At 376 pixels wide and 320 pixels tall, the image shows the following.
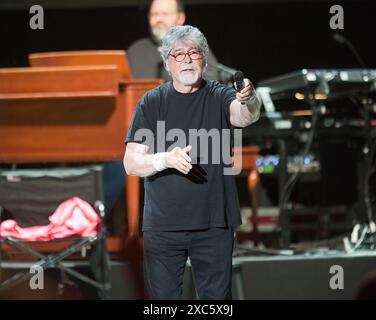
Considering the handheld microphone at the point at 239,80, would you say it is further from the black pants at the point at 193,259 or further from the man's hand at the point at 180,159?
the black pants at the point at 193,259

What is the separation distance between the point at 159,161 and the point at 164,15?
5.58 feet

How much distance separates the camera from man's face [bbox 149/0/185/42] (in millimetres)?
3742

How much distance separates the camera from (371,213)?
14.7 ft

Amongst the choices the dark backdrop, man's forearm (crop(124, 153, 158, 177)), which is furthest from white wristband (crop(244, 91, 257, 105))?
the dark backdrop

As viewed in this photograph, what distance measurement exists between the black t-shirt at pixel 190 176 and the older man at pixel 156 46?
1262mm

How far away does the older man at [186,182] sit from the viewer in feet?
7.62

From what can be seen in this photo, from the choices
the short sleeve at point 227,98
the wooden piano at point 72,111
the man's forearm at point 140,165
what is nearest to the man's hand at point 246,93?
the short sleeve at point 227,98

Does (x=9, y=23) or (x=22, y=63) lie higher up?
(x=9, y=23)

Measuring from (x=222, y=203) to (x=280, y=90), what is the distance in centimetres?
200

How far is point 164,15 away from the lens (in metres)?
3.76

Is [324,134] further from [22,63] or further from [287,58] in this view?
[22,63]

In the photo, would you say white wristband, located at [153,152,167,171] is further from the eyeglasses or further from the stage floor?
the stage floor

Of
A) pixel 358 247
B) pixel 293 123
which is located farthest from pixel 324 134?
pixel 358 247

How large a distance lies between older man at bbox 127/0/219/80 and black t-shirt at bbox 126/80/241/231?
4.14ft
